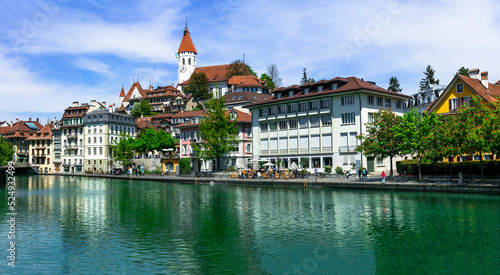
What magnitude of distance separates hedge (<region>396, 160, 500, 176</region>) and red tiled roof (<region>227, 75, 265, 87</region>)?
8324 cm

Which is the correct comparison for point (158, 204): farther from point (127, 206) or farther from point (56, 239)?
point (56, 239)

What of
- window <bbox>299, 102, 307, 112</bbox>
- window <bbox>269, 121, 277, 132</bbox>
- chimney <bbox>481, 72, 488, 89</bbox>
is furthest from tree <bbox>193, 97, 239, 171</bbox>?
chimney <bbox>481, 72, 488, 89</bbox>

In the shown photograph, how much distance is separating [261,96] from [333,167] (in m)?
57.5

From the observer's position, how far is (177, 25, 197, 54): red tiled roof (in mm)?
194375

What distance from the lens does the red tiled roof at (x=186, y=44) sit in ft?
638

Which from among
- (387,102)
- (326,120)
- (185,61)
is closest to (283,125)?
(326,120)

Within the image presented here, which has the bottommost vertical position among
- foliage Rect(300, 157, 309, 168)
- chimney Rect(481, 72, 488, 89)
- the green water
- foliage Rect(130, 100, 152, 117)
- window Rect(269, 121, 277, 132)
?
the green water

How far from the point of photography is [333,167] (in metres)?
70.4

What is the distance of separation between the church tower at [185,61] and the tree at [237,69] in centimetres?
3106

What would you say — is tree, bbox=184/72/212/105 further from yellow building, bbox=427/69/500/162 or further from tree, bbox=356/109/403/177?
tree, bbox=356/109/403/177

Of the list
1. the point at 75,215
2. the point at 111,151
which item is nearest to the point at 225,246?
the point at 75,215

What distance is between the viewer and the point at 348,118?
2746 inches

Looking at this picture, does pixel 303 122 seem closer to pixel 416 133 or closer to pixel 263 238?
pixel 416 133

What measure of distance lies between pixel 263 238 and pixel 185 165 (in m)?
68.4
